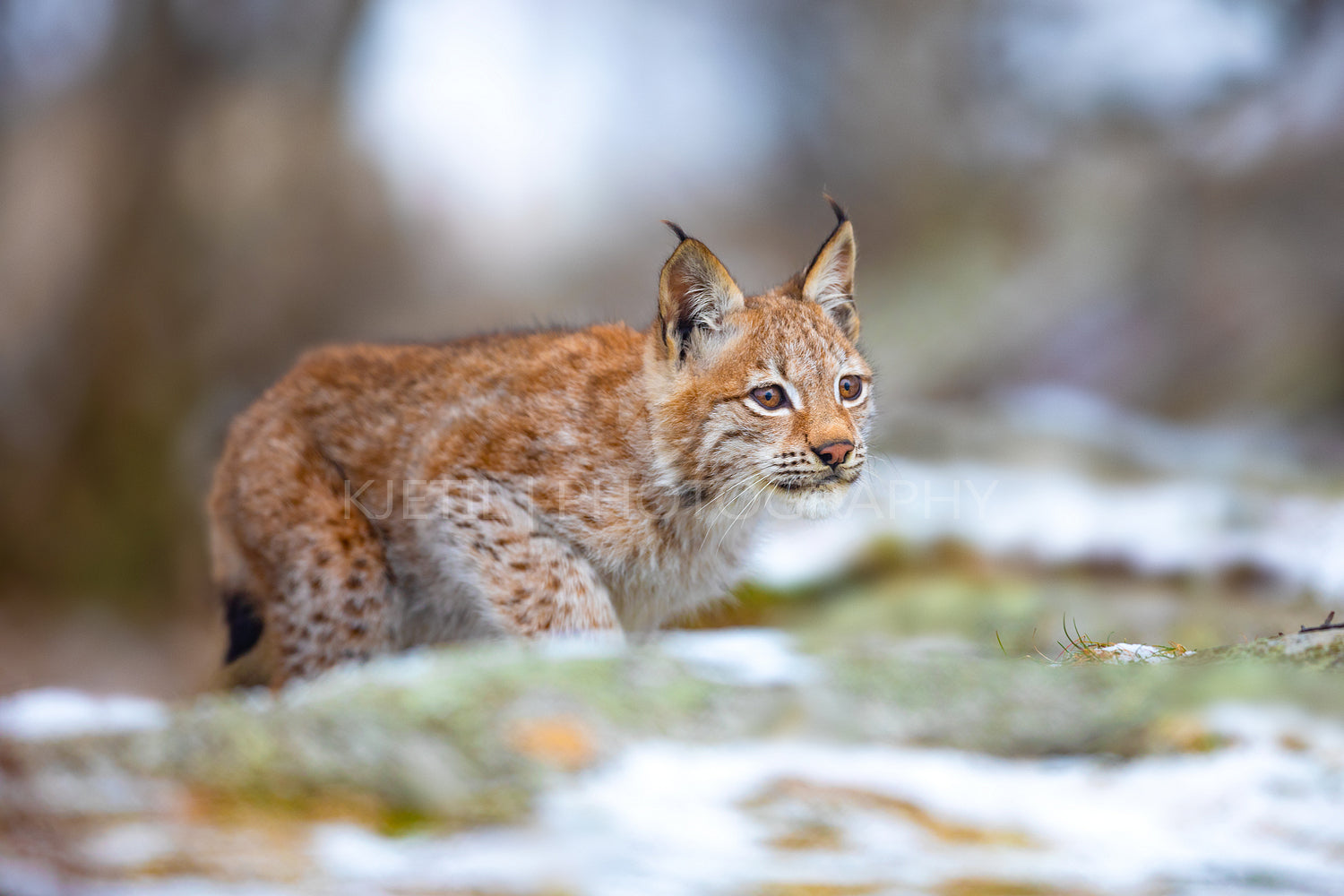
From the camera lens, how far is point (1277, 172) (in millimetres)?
9195

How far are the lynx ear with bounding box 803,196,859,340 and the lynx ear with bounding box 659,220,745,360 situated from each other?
41 centimetres

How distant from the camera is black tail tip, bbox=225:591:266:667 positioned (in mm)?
4496

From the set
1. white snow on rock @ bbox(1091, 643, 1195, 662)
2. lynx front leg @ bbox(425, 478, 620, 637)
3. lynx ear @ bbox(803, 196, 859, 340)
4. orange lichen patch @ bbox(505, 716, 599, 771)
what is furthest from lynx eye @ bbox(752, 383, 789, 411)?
orange lichen patch @ bbox(505, 716, 599, 771)

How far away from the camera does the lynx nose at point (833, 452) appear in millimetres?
3824

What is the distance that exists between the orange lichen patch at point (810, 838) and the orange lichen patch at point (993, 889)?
217 mm

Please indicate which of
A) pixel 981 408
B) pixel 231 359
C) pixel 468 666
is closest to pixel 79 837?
pixel 468 666

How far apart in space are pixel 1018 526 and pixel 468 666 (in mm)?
6092

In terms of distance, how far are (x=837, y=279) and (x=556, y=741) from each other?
8.62 ft

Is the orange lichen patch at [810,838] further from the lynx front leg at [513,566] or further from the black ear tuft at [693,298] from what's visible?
the black ear tuft at [693,298]

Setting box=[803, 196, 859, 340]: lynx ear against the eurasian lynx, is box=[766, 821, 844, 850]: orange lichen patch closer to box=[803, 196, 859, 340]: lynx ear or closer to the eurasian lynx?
the eurasian lynx

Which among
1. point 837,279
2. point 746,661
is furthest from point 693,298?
point 746,661

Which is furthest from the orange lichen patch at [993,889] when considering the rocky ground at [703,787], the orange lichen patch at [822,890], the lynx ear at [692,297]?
the lynx ear at [692,297]

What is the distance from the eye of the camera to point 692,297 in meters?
4.11

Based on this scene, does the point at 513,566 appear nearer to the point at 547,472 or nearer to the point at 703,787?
the point at 547,472
